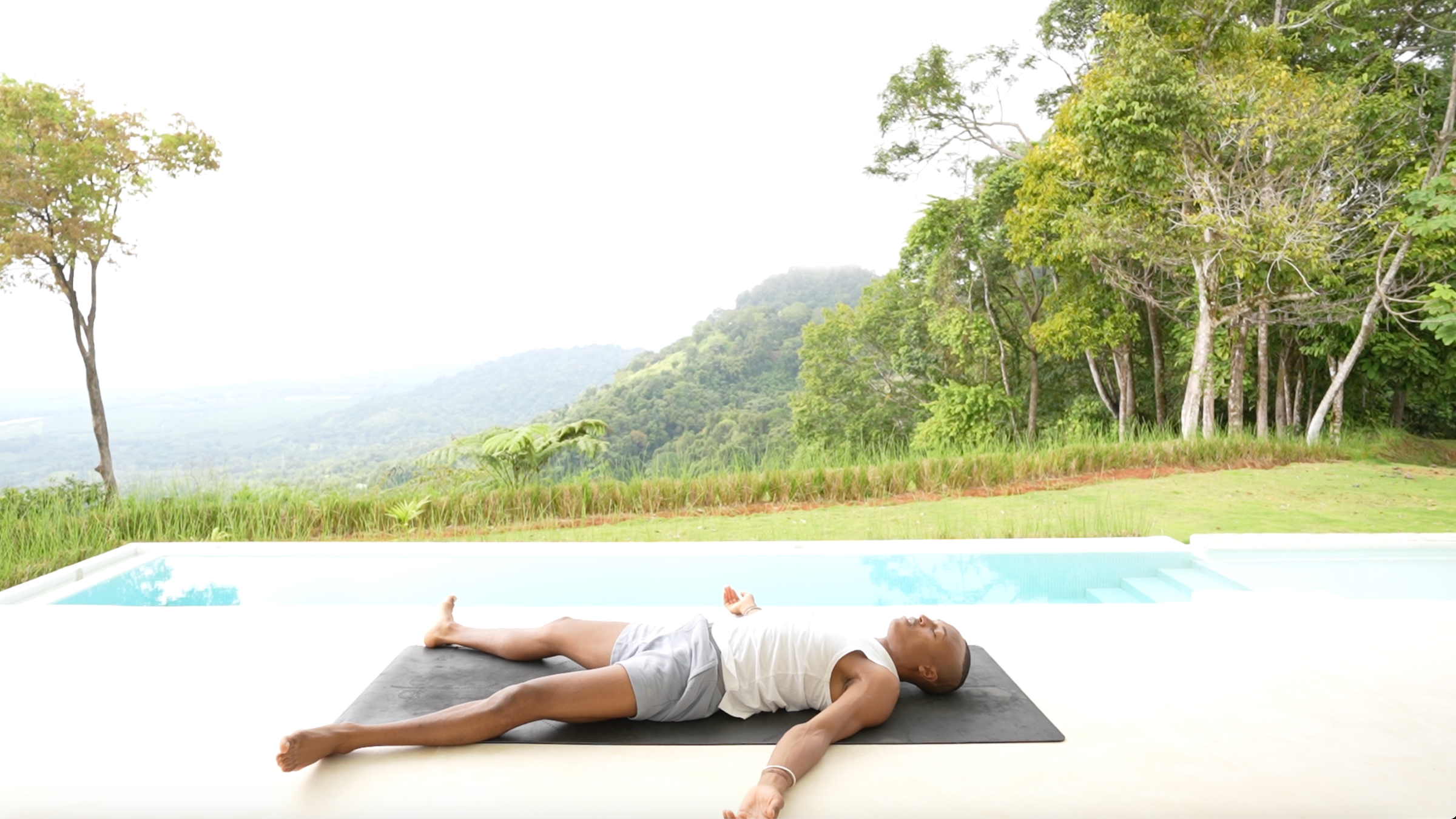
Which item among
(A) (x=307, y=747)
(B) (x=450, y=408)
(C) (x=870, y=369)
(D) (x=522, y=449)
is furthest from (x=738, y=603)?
(B) (x=450, y=408)

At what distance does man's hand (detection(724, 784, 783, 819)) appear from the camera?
56.9 inches

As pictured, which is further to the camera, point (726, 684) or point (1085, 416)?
point (1085, 416)

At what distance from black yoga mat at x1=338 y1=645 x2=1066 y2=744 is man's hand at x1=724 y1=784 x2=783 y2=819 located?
281mm

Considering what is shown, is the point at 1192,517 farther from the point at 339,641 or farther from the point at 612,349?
the point at 612,349

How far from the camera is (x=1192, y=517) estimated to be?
557 centimetres

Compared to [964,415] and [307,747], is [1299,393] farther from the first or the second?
[307,747]

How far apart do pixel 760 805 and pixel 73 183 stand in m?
7.32

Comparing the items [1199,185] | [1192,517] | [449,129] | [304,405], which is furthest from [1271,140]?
[304,405]

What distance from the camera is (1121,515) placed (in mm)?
5184

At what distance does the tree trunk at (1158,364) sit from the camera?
10.5m

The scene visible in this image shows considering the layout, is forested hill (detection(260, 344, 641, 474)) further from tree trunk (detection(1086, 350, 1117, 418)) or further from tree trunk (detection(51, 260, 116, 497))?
tree trunk (detection(1086, 350, 1117, 418))

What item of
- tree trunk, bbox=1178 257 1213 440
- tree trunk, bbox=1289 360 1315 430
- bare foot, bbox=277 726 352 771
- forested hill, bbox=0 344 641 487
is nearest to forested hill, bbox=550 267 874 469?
forested hill, bbox=0 344 641 487

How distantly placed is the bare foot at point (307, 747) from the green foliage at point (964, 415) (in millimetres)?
10426

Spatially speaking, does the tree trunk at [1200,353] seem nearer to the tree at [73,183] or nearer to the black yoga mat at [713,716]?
the black yoga mat at [713,716]
